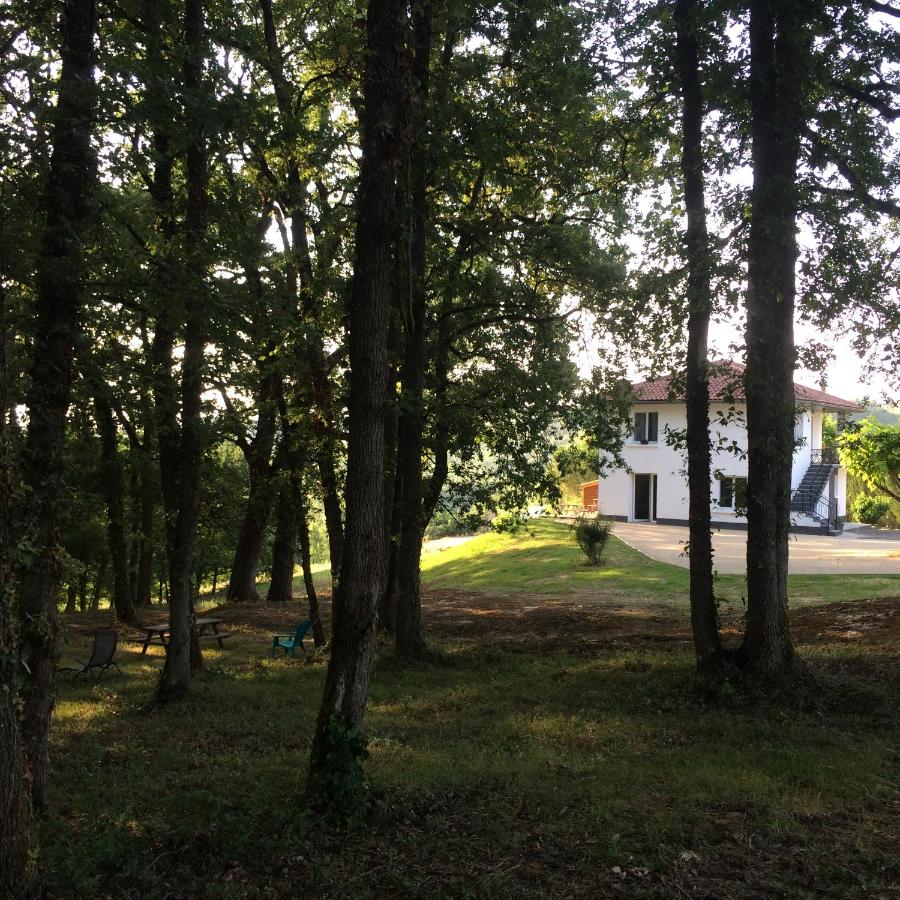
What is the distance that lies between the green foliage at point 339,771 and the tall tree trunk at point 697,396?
541 centimetres

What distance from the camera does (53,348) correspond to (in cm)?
654

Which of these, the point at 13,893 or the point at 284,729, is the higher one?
the point at 13,893

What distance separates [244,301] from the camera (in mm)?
8492

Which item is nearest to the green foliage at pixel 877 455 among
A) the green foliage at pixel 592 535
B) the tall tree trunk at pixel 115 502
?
the green foliage at pixel 592 535

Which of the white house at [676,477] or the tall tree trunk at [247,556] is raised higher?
the white house at [676,477]

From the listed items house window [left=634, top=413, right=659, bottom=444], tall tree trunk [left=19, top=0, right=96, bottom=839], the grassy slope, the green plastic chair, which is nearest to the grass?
tall tree trunk [left=19, top=0, right=96, bottom=839]

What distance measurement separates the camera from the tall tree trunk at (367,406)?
568cm

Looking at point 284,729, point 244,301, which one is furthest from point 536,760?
point 244,301

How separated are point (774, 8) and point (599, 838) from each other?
8346 mm

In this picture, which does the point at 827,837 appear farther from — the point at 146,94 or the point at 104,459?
the point at 104,459

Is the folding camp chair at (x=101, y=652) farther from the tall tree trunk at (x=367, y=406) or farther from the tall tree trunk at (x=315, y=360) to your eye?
the tall tree trunk at (x=367, y=406)

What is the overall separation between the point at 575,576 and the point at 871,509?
21.9 meters

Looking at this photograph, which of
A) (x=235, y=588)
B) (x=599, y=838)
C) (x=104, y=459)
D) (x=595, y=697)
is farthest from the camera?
(x=235, y=588)

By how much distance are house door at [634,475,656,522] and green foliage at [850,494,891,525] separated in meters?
10.0
